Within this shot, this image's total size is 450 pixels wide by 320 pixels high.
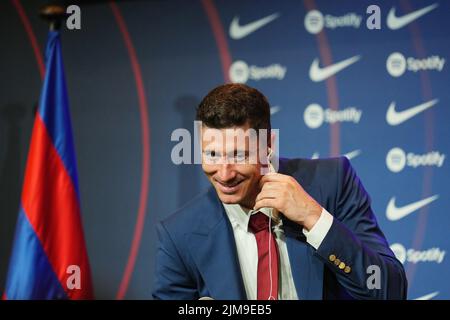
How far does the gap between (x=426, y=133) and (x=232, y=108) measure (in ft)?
6.63

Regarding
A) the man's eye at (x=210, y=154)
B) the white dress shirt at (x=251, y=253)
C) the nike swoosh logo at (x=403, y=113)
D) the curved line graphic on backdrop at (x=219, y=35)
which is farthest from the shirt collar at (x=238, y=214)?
the curved line graphic on backdrop at (x=219, y=35)

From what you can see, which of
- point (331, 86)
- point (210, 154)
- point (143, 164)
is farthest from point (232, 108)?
point (143, 164)

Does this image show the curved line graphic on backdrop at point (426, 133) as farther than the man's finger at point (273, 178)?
Yes

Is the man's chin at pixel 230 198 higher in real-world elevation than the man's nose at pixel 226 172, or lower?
lower

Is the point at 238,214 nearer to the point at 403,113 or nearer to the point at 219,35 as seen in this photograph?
the point at 403,113

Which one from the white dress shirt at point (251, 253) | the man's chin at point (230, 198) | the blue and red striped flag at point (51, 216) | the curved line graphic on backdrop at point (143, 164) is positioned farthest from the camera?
the curved line graphic on backdrop at point (143, 164)

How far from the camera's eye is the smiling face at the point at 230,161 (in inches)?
76.2

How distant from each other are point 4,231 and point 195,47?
201cm

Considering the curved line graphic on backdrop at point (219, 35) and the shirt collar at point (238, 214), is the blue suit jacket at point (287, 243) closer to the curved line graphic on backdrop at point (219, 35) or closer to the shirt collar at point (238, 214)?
the shirt collar at point (238, 214)

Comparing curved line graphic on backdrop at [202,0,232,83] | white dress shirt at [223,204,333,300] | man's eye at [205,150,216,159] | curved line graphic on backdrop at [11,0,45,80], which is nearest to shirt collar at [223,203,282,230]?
white dress shirt at [223,204,333,300]

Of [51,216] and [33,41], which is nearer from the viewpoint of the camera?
[51,216]

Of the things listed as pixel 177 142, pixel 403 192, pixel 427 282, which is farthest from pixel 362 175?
pixel 177 142

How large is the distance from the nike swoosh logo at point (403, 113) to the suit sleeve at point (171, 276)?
1.97m

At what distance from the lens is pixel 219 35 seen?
3.98 meters
